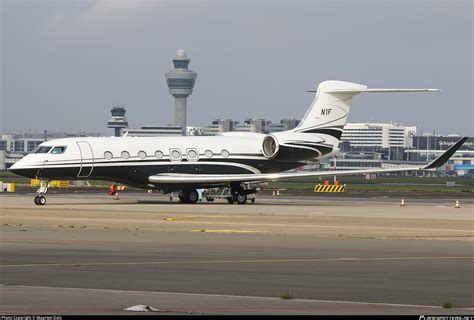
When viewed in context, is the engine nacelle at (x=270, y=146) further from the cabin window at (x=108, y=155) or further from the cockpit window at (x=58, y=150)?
the cockpit window at (x=58, y=150)

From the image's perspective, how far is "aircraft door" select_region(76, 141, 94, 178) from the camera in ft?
197

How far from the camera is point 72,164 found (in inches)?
2345

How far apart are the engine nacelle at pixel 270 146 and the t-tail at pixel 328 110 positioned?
2156 mm

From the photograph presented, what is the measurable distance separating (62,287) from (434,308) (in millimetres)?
7205

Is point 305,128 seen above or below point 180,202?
above

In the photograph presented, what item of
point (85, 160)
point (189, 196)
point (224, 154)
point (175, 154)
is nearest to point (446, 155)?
point (224, 154)

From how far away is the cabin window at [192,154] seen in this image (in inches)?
2482

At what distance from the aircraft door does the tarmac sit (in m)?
12.2

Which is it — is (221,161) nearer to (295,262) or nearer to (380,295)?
(295,262)

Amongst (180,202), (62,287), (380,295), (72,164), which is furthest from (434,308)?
(180,202)

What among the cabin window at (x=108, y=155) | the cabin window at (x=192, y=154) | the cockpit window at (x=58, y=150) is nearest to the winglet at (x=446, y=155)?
the cabin window at (x=192, y=154)

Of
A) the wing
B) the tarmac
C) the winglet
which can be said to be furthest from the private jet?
the tarmac

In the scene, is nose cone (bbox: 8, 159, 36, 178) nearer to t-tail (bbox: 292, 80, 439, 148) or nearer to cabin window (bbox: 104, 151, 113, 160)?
cabin window (bbox: 104, 151, 113, 160)

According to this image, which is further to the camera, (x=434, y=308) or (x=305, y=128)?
(x=305, y=128)
